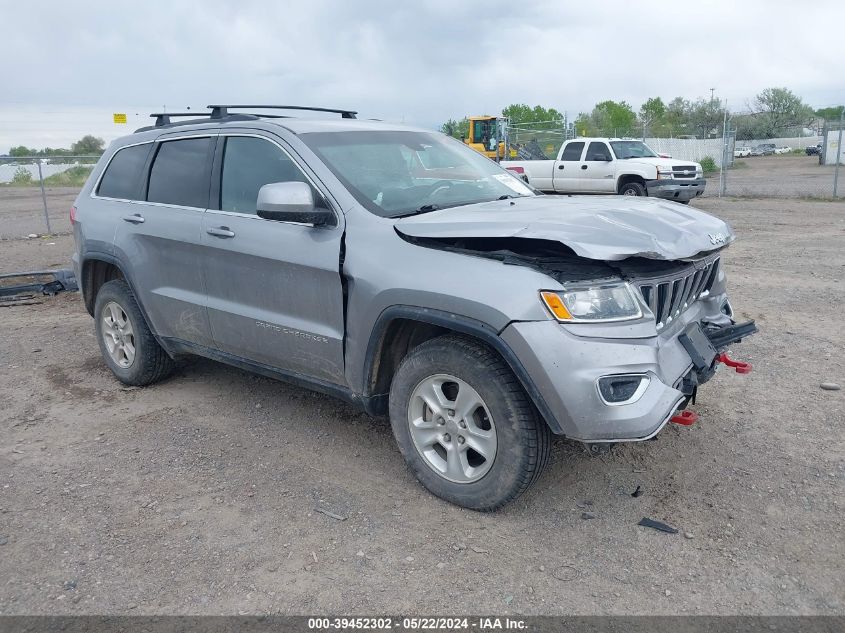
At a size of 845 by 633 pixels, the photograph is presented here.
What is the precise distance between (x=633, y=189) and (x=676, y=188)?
4.16 ft

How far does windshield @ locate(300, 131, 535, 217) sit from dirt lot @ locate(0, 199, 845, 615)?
148 centimetres

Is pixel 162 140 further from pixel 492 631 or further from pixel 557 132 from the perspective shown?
pixel 557 132

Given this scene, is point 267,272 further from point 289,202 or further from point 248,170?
point 248,170

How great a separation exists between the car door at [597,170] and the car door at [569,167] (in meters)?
0.20

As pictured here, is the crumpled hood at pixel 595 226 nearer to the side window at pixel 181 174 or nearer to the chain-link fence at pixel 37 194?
the side window at pixel 181 174

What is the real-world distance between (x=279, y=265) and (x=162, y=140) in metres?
1.72

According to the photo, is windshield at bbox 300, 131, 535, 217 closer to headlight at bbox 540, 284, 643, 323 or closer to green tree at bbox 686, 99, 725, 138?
headlight at bbox 540, 284, 643, 323

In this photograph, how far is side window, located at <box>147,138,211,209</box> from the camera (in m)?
4.80

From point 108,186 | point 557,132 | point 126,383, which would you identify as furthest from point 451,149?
point 557,132

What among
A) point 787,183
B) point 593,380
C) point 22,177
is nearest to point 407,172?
point 593,380

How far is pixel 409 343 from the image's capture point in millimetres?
3955

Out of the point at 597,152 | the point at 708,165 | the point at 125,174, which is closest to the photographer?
the point at 125,174

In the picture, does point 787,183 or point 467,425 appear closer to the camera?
point 467,425

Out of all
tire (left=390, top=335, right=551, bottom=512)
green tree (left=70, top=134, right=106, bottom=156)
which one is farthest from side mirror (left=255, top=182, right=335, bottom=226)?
green tree (left=70, top=134, right=106, bottom=156)
